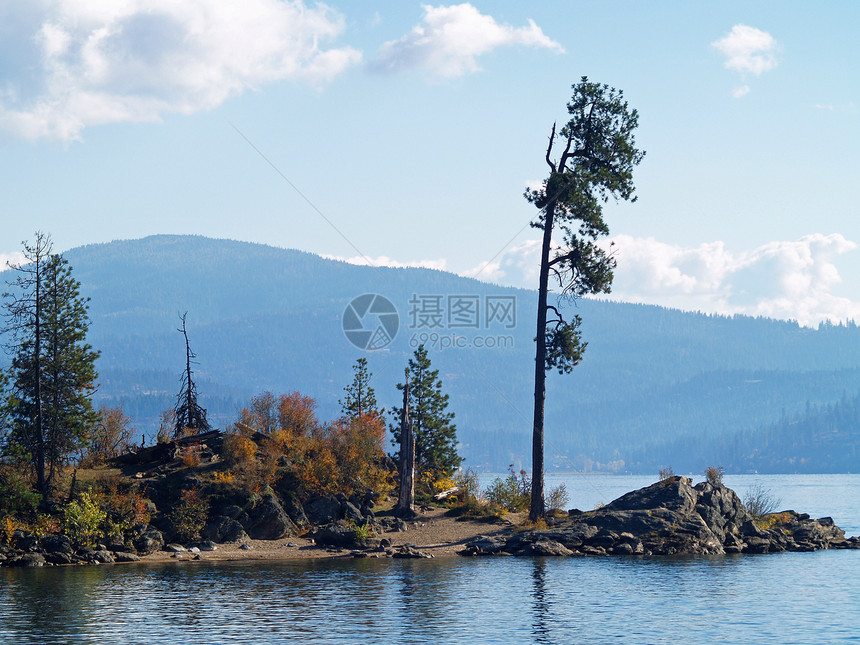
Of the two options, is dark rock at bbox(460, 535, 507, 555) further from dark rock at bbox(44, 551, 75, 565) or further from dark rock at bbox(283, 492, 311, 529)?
dark rock at bbox(44, 551, 75, 565)

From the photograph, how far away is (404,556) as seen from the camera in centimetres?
4438

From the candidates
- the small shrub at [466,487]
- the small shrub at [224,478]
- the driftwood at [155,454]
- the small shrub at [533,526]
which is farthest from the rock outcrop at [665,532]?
the driftwood at [155,454]

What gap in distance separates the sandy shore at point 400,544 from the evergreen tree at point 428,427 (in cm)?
1107

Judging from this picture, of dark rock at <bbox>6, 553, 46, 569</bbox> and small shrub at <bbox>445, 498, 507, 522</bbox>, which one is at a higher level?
small shrub at <bbox>445, 498, 507, 522</bbox>

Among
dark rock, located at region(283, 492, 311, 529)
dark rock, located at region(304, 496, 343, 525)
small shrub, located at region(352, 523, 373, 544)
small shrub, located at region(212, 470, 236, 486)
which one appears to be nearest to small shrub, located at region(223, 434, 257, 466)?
small shrub, located at region(212, 470, 236, 486)

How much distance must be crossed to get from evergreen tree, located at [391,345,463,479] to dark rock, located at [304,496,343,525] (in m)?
12.8

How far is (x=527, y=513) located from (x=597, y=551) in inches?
353

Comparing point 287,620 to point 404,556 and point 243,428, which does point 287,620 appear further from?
point 243,428

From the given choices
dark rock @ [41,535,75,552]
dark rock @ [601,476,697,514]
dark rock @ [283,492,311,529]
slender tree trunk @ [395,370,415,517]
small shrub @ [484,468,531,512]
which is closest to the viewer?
dark rock @ [41,535,75,552]

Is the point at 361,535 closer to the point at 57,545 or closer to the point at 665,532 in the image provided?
the point at 57,545

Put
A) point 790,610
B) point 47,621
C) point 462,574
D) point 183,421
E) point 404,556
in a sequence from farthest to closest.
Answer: point 183,421
point 404,556
point 462,574
point 790,610
point 47,621

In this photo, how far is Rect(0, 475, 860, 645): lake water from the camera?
27.5 metres

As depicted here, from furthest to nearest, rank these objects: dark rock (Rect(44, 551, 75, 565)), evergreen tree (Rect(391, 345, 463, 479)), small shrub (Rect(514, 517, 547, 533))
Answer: evergreen tree (Rect(391, 345, 463, 479)), small shrub (Rect(514, 517, 547, 533)), dark rock (Rect(44, 551, 75, 565))

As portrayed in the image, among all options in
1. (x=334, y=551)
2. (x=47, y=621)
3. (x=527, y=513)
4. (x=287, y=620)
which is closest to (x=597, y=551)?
(x=527, y=513)
